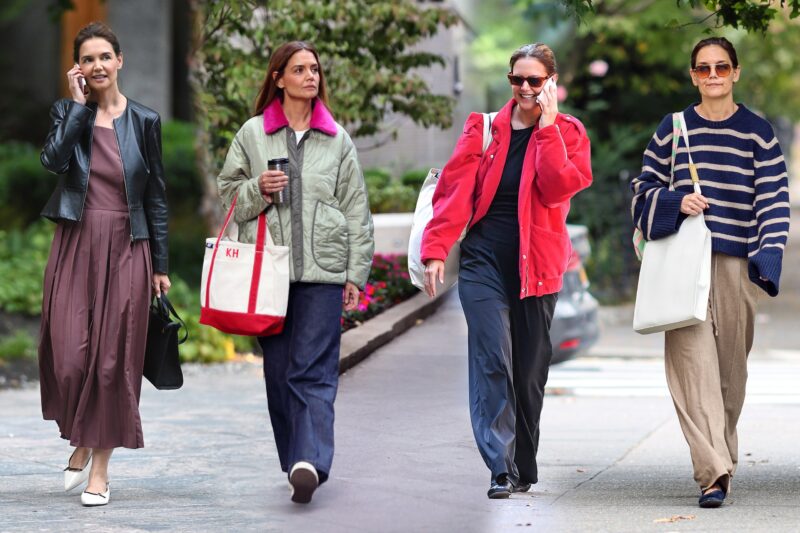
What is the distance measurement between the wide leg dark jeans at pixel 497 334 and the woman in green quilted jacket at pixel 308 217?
18.7 inches

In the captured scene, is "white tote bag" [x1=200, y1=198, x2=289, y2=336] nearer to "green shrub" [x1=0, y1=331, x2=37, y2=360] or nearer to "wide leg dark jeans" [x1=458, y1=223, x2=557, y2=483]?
"wide leg dark jeans" [x1=458, y1=223, x2=557, y2=483]

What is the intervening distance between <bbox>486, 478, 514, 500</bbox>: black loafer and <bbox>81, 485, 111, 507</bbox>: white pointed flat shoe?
160 cm

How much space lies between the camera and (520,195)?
6.04 meters

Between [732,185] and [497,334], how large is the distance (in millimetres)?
1176

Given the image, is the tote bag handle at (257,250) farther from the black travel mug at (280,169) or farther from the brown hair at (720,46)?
the brown hair at (720,46)

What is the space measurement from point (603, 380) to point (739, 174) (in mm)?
5757

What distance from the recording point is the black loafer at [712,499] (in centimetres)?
595

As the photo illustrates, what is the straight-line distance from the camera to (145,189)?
628 centimetres

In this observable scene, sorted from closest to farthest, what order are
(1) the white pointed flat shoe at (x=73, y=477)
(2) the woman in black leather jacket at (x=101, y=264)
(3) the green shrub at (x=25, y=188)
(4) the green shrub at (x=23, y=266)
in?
(2) the woman in black leather jacket at (x=101, y=264) < (1) the white pointed flat shoe at (x=73, y=477) < (4) the green shrub at (x=23, y=266) < (3) the green shrub at (x=25, y=188)

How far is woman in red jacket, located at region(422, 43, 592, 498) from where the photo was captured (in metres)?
6.04

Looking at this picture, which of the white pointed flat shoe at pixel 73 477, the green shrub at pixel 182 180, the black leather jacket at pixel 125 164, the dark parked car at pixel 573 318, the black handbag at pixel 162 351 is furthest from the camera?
the green shrub at pixel 182 180

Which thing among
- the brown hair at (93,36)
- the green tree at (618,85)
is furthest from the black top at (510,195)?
the green tree at (618,85)

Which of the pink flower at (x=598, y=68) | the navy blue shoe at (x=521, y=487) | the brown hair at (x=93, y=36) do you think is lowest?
the navy blue shoe at (x=521, y=487)

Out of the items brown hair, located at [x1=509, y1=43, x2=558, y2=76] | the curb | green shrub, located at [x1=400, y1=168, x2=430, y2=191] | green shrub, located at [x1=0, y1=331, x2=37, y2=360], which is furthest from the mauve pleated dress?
green shrub, located at [x1=0, y1=331, x2=37, y2=360]
